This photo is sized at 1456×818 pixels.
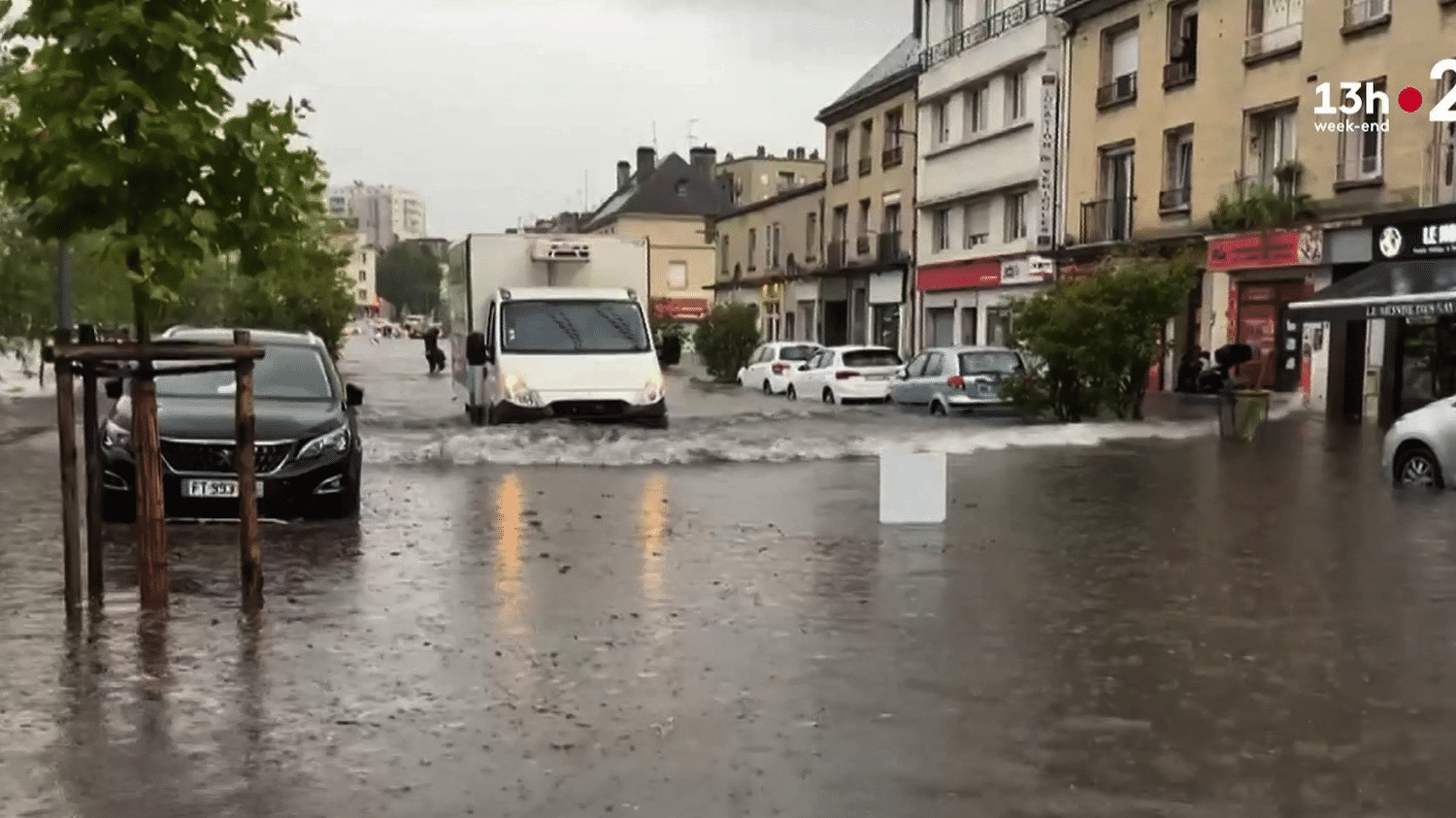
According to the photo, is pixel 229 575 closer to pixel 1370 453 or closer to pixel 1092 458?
pixel 1092 458

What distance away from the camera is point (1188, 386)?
32406 mm

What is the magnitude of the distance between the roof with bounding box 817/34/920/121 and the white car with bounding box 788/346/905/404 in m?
17.0

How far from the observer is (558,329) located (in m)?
20.8

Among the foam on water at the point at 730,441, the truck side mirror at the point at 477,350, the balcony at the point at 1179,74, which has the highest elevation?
the balcony at the point at 1179,74

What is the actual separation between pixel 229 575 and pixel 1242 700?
619cm

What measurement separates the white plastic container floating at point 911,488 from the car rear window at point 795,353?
26293 millimetres

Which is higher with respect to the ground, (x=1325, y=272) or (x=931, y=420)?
(x=1325, y=272)

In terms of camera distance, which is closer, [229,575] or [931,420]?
[229,575]

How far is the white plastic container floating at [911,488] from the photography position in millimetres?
12289

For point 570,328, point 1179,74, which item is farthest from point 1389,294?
point 570,328

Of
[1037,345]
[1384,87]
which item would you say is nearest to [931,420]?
[1037,345]

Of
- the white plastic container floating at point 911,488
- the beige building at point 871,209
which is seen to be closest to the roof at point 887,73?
the beige building at point 871,209

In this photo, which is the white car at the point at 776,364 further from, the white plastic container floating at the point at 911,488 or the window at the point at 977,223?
the white plastic container floating at the point at 911,488

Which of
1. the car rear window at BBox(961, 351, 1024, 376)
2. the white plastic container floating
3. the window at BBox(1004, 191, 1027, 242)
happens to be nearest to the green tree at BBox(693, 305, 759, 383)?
the window at BBox(1004, 191, 1027, 242)
